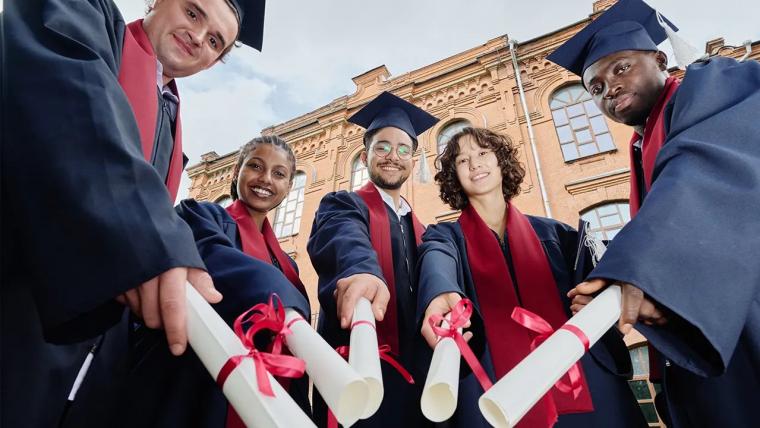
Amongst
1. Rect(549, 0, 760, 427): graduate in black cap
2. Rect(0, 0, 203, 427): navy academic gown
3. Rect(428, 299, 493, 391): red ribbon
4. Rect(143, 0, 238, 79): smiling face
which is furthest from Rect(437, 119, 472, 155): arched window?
Rect(0, 0, 203, 427): navy academic gown

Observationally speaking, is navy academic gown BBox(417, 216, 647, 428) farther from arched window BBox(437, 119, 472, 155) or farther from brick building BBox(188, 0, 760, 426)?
arched window BBox(437, 119, 472, 155)

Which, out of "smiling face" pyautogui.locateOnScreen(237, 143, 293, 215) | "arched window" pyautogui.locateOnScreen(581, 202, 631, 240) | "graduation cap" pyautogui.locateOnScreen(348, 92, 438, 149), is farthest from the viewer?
"arched window" pyautogui.locateOnScreen(581, 202, 631, 240)

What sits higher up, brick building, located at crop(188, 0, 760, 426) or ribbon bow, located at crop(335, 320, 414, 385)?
brick building, located at crop(188, 0, 760, 426)

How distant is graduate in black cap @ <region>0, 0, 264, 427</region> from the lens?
2.44 ft

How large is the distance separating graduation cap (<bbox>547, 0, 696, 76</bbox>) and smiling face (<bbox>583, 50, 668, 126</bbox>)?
63 millimetres

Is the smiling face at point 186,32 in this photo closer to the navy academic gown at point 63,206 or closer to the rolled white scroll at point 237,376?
the navy academic gown at point 63,206

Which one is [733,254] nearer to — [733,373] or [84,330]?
[733,373]

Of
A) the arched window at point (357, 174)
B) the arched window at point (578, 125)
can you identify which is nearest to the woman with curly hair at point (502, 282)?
the arched window at point (578, 125)

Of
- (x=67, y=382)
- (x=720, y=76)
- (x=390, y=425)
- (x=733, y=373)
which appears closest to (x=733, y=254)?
(x=733, y=373)

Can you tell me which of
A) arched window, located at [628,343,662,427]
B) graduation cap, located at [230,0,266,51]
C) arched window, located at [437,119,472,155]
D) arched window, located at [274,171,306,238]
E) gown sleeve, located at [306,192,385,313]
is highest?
arched window, located at [437,119,472,155]

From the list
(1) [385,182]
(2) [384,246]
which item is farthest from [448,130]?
(2) [384,246]

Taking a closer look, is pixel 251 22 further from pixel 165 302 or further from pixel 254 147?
pixel 165 302

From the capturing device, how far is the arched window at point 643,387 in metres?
6.07

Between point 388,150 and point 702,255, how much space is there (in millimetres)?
2082
